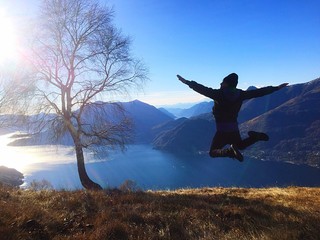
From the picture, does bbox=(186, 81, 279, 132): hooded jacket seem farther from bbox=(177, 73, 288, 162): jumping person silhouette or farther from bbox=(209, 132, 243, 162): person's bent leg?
bbox=(209, 132, 243, 162): person's bent leg

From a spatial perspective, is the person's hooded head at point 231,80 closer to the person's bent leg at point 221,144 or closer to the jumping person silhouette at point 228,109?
the jumping person silhouette at point 228,109

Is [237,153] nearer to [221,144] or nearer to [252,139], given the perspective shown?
[252,139]

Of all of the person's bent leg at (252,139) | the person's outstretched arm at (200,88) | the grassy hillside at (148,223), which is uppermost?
the person's outstretched arm at (200,88)

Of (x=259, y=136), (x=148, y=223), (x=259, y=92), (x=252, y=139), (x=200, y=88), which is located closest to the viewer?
(x=148, y=223)

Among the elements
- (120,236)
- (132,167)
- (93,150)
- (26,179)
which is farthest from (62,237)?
(132,167)

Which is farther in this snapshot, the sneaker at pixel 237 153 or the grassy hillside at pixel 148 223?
the sneaker at pixel 237 153

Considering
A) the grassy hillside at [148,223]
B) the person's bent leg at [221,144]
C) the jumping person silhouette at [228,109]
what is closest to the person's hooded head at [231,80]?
the jumping person silhouette at [228,109]

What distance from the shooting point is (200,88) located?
27.5ft

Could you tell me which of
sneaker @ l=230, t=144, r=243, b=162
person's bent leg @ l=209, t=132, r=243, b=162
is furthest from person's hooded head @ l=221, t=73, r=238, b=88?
sneaker @ l=230, t=144, r=243, b=162

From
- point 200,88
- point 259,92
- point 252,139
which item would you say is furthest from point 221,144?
point 259,92

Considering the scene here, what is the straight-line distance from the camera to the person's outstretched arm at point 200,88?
8203 mm

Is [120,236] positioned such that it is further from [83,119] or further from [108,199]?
[83,119]

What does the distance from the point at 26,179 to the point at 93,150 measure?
134042 mm

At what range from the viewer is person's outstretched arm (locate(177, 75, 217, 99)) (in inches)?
323
